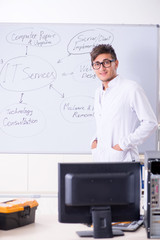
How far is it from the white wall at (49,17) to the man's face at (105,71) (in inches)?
31.2

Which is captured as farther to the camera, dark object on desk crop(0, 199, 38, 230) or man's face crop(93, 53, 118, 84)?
man's face crop(93, 53, 118, 84)

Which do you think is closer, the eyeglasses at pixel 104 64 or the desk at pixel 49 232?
the desk at pixel 49 232

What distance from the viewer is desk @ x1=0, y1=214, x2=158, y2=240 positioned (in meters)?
1.82

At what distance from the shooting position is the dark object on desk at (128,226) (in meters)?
1.94

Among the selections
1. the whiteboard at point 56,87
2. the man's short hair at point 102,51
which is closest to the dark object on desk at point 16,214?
the whiteboard at point 56,87

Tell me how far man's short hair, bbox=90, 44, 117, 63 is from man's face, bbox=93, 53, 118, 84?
2 centimetres

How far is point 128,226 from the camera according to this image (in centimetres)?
198

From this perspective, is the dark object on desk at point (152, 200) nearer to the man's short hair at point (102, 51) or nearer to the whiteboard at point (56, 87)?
the whiteboard at point (56, 87)

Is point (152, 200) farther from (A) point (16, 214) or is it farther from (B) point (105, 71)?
(B) point (105, 71)

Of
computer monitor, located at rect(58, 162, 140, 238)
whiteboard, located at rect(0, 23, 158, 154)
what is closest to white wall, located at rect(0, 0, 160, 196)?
whiteboard, located at rect(0, 23, 158, 154)

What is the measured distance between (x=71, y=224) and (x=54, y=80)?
51.0 inches

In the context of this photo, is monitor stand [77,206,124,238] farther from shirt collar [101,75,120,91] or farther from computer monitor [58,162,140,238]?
shirt collar [101,75,120,91]

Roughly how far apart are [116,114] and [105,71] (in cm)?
34

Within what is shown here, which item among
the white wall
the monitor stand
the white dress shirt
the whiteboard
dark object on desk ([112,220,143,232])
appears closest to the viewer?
the monitor stand
